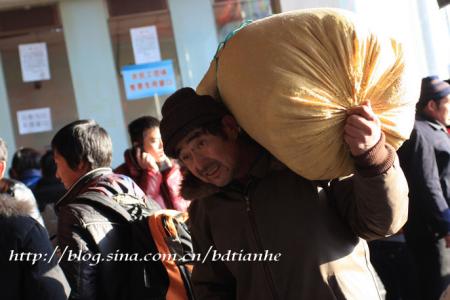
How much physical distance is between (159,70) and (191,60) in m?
0.36

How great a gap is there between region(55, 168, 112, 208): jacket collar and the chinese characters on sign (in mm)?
3539

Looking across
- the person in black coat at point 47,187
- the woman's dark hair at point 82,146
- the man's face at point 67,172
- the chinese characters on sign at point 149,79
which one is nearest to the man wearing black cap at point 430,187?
the woman's dark hair at point 82,146

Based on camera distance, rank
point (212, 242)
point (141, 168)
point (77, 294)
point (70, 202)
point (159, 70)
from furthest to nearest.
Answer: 1. point (159, 70)
2. point (141, 168)
3. point (70, 202)
4. point (77, 294)
5. point (212, 242)

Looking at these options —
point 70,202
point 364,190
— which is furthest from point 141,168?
point 364,190

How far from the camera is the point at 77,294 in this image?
7.13 feet

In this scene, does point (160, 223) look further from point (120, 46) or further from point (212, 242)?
point (120, 46)

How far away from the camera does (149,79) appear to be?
5996 mm

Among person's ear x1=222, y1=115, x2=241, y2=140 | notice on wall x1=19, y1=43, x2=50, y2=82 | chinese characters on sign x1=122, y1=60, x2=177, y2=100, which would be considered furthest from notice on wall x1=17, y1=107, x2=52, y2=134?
person's ear x1=222, y1=115, x2=241, y2=140

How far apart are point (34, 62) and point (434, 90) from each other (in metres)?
4.14

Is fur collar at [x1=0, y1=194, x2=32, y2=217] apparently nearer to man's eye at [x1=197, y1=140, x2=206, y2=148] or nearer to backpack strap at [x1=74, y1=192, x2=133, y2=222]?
backpack strap at [x1=74, y1=192, x2=133, y2=222]

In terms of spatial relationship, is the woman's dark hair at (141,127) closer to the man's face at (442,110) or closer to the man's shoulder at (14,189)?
the man's shoulder at (14,189)

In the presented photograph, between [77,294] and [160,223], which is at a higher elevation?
[160,223]

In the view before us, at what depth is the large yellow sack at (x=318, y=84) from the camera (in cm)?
139

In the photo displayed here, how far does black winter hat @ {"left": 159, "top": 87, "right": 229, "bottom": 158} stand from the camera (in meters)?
1.63
